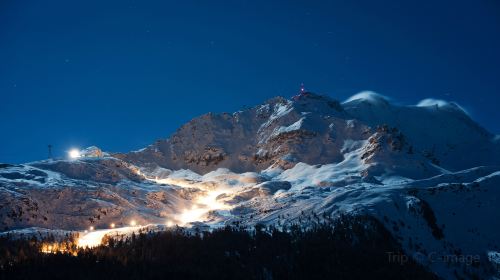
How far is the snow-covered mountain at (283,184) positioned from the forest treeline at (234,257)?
20.4 ft

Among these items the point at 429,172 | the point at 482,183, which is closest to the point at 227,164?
the point at 429,172

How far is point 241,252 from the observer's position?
65.9 meters

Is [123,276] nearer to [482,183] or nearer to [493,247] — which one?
[493,247]

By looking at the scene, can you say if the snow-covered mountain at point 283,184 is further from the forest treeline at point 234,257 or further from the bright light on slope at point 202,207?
the forest treeline at point 234,257

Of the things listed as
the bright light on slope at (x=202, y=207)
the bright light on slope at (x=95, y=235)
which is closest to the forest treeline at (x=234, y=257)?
the bright light on slope at (x=95, y=235)

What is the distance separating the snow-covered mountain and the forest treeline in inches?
245

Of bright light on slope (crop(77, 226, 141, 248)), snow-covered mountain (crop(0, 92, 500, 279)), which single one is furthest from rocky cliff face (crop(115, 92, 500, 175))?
bright light on slope (crop(77, 226, 141, 248))

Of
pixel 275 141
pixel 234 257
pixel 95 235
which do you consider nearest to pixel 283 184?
pixel 275 141

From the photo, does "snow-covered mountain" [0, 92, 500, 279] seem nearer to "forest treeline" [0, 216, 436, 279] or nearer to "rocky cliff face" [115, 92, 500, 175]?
"rocky cliff face" [115, 92, 500, 175]

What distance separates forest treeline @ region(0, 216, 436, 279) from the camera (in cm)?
5788

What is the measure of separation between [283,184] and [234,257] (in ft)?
192

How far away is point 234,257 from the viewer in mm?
64562

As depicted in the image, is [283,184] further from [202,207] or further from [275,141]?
[275,141]

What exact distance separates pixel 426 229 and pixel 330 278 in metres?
23.2
